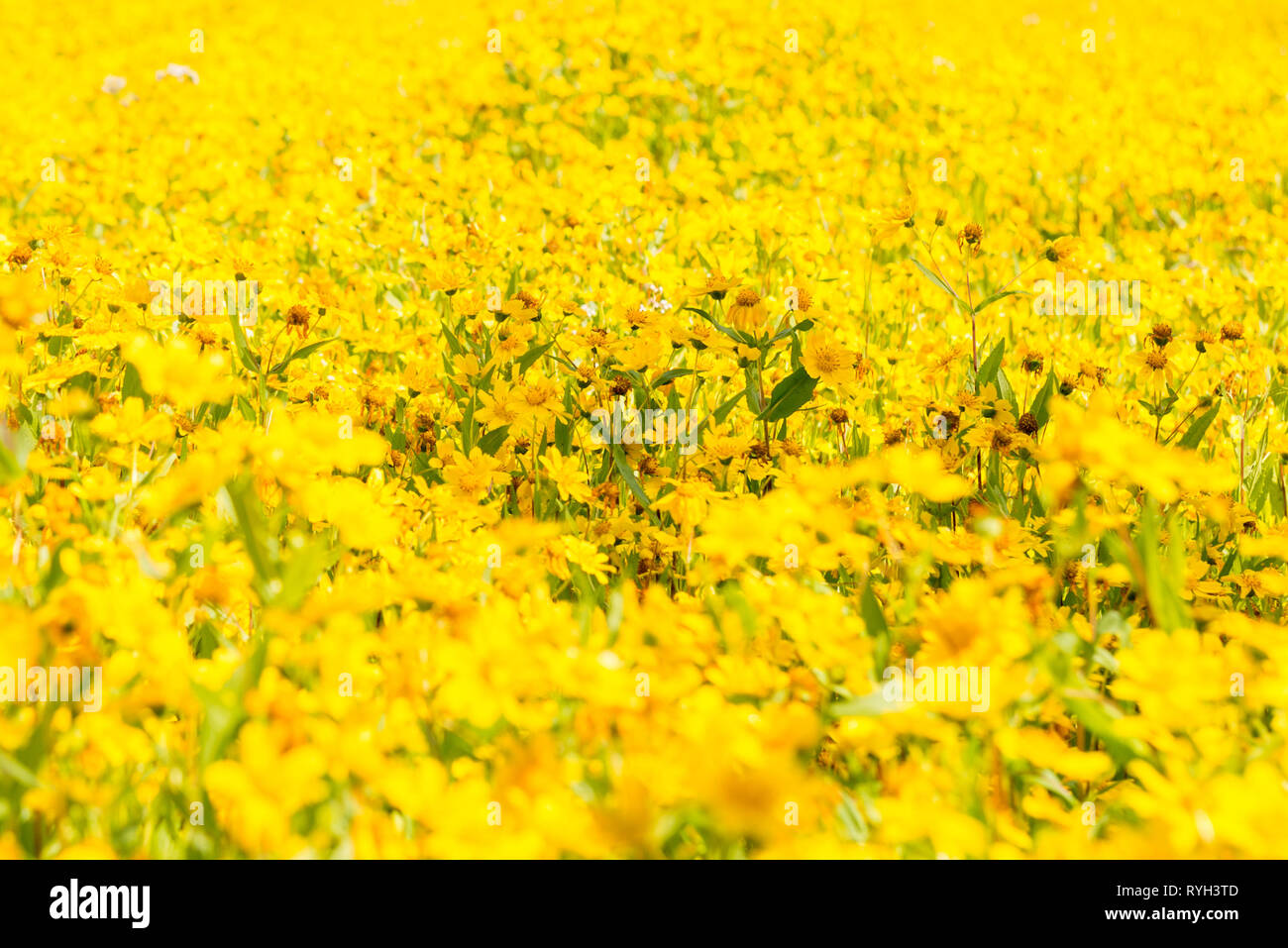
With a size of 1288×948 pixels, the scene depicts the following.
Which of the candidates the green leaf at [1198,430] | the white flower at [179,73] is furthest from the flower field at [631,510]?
the white flower at [179,73]

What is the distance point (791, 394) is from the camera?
285 centimetres

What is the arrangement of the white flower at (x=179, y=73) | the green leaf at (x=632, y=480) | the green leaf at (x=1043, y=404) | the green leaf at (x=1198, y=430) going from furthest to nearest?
the white flower at (x=179, y=73)
the green leaf at (x=1043, y=404)
the green leaf at (x=1198, y=430)
the green leaf at (x=632, y=480)

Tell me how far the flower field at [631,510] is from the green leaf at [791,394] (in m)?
0.02

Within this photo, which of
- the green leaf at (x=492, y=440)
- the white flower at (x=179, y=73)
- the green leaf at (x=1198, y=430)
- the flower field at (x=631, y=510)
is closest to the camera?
the flower field at (x=631, y=510)

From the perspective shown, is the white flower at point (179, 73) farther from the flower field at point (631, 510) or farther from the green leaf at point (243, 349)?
the green leaf at point (243, 349)

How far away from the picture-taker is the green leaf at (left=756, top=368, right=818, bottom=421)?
2.83 meters

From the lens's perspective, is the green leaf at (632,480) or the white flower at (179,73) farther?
the white flower at (179,73)

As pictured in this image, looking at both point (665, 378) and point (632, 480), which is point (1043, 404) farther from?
point (632, 480)

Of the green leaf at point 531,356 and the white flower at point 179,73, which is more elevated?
the white flower at point 179,73

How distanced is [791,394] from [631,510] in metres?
0.46

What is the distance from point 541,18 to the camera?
8.17 meters

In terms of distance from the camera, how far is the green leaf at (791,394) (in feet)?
9.29
